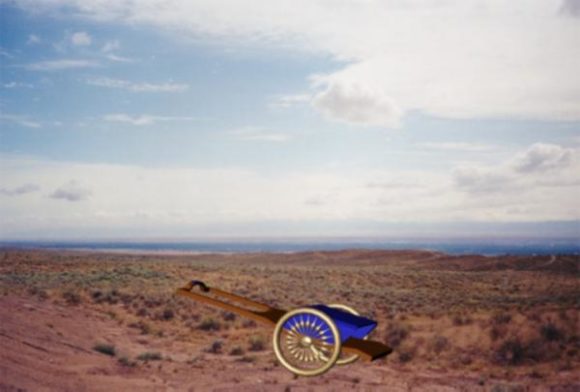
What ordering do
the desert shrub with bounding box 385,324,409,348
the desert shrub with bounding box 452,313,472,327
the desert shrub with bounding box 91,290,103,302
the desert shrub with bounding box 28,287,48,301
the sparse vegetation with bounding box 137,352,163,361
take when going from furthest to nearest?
the desert shrub with bounding box 91,290,103,302
the desert shrub with bounding box 28,287,48,301
the desert shrub with bounding box 452,313,472,327
the desert shrub with bounding box 385,324,409,348
the sparse vegetation with bounding box 137,352,163,361

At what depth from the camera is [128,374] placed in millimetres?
12953

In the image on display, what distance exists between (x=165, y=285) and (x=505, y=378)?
938 inches

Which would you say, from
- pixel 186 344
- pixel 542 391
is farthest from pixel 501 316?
pixel 186 344

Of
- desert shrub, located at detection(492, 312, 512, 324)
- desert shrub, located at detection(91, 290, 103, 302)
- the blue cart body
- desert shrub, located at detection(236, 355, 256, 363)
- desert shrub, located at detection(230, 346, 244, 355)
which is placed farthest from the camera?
desert shrub, located at detection(91, 290, 103, 302)

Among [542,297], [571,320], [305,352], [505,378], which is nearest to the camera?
[305,352]

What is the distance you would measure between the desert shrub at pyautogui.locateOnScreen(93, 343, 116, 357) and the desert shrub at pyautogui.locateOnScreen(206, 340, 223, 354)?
3.88 m

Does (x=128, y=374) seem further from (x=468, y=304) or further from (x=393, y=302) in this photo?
(x=468, y=304)

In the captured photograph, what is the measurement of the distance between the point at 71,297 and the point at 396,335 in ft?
53.2

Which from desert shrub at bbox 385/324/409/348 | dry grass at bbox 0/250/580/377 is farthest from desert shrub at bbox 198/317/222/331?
desert shrub at bbox 385/324/409/348

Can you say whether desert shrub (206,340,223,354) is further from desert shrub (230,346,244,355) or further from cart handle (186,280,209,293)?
cart handle (186,280,209,293)

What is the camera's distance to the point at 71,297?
90.5ft

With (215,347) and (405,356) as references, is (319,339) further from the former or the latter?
(215,347)

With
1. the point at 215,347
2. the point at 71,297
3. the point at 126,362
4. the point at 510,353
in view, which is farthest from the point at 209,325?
the point at 510,353

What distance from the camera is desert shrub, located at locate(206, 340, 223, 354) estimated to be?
18.9 meters
